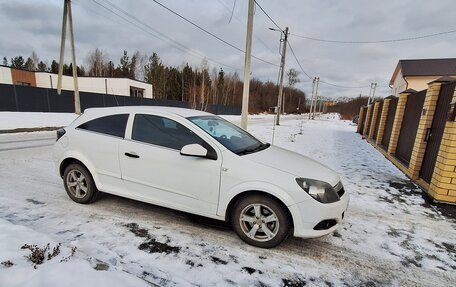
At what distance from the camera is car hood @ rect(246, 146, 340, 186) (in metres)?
2.91

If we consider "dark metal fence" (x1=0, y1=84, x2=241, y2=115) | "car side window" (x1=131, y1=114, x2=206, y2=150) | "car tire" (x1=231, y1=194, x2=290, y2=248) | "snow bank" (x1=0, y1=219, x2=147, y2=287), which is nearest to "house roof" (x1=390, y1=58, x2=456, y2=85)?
"car tire" (x1=231, y1=194, x2=290, y2=248)

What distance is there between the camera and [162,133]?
3354 mm

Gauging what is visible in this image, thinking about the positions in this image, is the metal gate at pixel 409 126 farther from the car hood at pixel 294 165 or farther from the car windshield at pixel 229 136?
the car windshield at pixel 229 136

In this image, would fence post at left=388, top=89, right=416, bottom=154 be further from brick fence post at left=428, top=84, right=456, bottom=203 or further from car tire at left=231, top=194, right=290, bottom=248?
car tire at left=231, top=194, right=290, bottom=248

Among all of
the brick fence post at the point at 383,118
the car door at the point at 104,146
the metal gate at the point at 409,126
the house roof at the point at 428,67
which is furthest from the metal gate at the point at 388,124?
the house roof at the point at 428,67

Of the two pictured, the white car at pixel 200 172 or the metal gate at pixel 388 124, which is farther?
the metal gate at pixel 388 124

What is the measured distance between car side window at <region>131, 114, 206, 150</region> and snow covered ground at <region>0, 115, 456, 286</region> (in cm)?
112

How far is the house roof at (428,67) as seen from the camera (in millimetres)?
26891

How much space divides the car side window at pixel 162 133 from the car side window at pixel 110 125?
21 centimetres

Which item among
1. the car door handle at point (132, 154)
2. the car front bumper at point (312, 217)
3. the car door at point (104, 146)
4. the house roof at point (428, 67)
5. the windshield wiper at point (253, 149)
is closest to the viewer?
the car front bumper at point (312, 217)

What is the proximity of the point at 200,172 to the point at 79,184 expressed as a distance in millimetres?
2151

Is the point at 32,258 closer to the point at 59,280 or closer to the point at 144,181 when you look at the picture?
the point at 59,280

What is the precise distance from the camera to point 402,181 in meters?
6.14

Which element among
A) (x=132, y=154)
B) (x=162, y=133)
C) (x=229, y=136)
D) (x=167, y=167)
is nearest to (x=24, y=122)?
(x=132, y=154)
